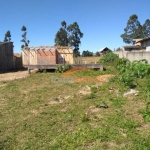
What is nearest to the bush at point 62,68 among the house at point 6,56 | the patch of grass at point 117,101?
the patch of grass at point 117,101

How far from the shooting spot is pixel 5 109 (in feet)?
17.9

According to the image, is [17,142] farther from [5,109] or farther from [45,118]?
[5,109]

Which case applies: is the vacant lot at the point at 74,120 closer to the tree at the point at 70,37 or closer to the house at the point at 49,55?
the house at the point at 49,55

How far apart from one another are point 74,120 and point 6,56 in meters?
15.6

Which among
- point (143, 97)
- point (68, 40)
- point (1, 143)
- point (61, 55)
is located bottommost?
point (1, 143)

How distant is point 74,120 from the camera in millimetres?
4445

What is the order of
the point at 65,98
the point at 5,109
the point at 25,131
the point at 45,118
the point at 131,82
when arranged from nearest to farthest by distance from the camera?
the point at 25,131 → the point at 45,118 → the point at 5,109 → the point at 65,98 → the point at 131,82

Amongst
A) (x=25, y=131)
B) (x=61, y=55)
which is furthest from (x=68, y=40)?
(x=25, y=131)

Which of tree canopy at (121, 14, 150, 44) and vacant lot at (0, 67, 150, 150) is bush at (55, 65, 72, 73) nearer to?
vacant lot at (0, 67, 150, 150)

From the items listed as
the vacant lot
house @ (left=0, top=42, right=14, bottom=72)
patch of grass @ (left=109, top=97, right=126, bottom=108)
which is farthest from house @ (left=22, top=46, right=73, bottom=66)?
patch of grass @ (left=109, top=97, right=126, bottom=108)

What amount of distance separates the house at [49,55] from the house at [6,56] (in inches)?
62.2

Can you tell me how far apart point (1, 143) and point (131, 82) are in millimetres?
4816

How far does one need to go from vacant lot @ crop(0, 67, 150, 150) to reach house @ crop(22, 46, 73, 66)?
11.9 m

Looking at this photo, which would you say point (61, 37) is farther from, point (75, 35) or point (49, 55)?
point (49, 55)
